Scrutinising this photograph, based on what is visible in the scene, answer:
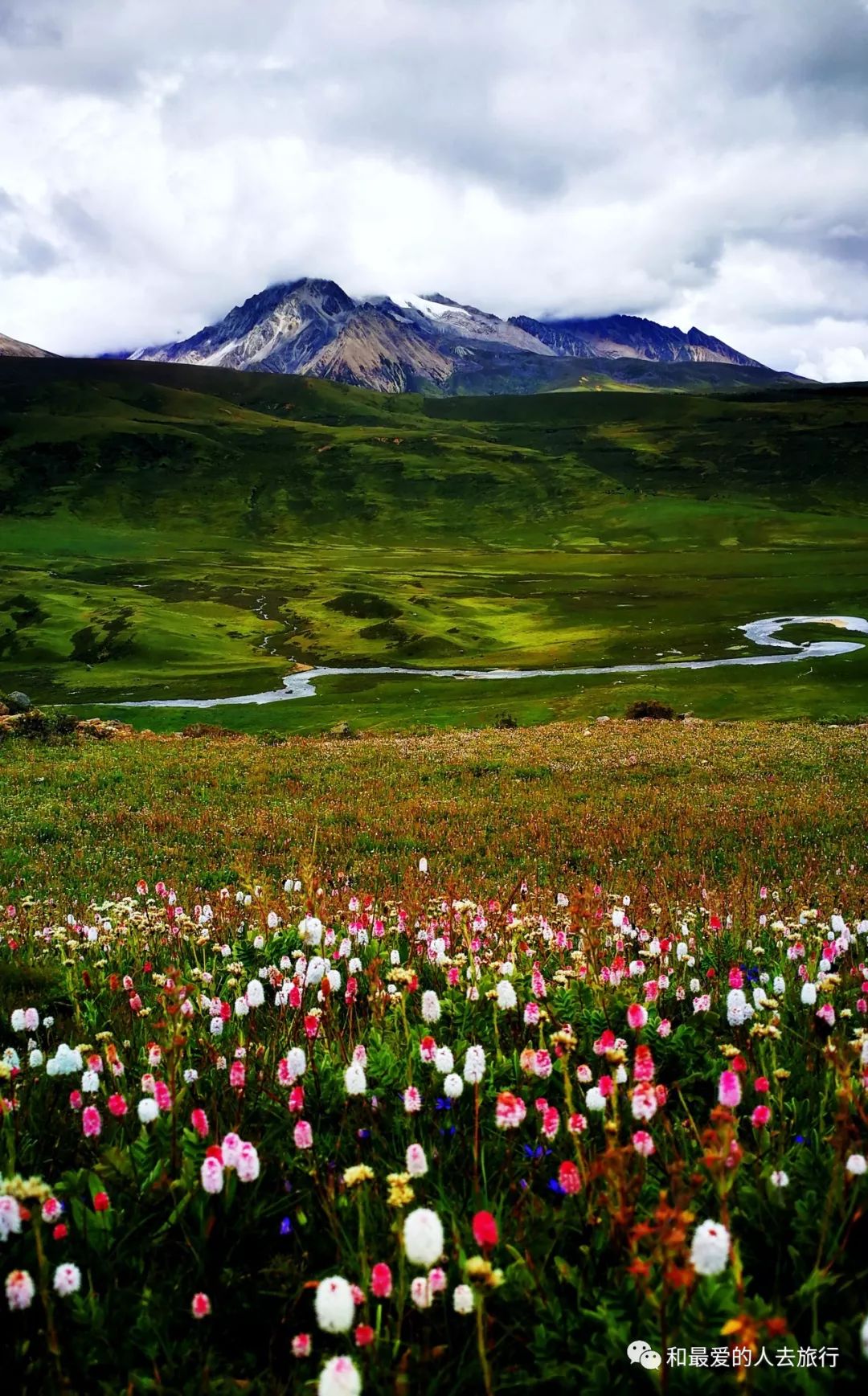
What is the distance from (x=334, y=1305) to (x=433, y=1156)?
1580 millimetres

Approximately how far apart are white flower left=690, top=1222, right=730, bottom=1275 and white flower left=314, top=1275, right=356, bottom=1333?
3.07 feet

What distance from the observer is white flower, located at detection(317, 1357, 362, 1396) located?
192 cm

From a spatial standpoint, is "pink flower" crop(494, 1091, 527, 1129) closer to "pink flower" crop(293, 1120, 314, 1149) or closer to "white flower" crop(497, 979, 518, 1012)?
"pink flower" crop(293, 1120, 314, 1149)

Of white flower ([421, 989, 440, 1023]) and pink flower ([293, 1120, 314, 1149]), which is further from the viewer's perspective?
white flower ([421, 989, 440, 1023])

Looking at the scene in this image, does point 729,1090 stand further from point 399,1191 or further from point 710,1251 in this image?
point 399,1191

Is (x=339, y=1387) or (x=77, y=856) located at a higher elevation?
(x=339, y=1387)

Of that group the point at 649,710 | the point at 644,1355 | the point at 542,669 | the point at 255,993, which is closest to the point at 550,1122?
the point at 644,1355

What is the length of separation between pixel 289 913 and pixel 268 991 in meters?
2.81

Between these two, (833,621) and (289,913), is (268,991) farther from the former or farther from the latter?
(833,621)

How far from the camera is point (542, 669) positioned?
101375mm

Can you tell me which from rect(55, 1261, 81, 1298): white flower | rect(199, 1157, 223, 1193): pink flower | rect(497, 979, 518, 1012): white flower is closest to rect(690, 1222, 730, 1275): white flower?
rect(199, 1157, 223, 1193): pink flower

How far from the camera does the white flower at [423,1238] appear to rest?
82.8 inches

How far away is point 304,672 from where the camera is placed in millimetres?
109938

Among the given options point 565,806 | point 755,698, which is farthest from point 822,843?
point 755,698
